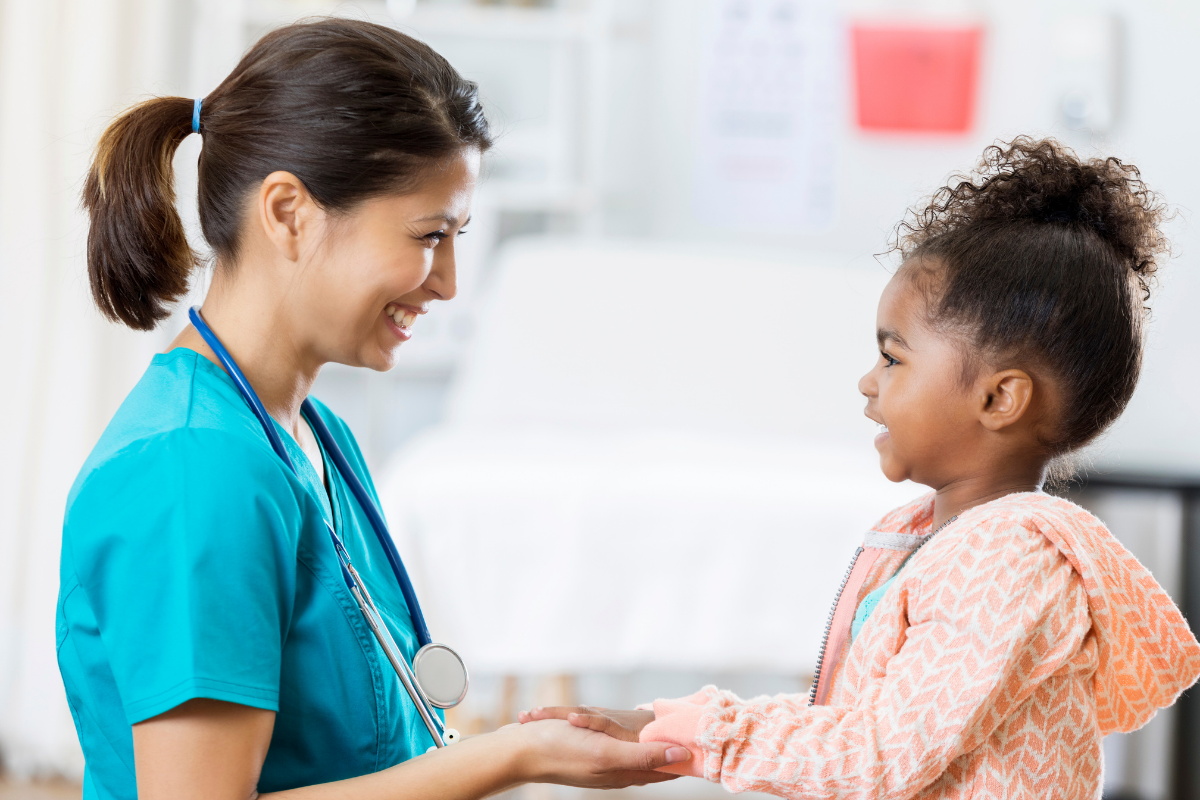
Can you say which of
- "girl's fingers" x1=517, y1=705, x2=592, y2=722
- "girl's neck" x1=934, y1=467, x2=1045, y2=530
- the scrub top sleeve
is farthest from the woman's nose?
"girl's neck" x1=934, y1=467, x2=1045, y2=530

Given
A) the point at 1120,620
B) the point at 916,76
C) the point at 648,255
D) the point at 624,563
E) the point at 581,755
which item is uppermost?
the point at 916,76

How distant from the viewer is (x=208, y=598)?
2.35 feet

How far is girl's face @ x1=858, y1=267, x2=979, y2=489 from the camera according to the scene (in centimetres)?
89

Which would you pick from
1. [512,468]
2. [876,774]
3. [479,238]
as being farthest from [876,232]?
[876,774]

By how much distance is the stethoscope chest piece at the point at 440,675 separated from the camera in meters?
0.90

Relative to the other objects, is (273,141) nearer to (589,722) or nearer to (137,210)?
(137,210)

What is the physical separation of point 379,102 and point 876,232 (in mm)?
2635

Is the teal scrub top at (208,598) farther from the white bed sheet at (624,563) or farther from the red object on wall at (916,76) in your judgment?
the red object on wall at (916,76)

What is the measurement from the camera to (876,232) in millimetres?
3252

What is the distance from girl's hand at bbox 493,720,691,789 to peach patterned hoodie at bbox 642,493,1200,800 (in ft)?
0.06

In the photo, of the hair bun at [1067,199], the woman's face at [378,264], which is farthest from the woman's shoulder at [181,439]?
the hair bun at [1067,199]

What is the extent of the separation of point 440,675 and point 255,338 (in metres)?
0.33

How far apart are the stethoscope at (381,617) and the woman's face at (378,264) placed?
0.28ft

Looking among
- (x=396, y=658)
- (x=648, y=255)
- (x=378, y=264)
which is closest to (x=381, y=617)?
(x=396, y=658)
